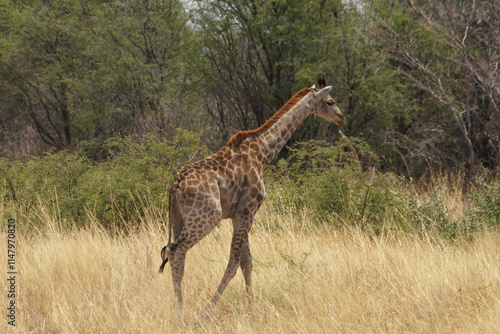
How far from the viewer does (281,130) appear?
15.7ft

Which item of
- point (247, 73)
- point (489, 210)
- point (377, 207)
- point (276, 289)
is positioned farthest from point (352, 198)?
point (247, 73)

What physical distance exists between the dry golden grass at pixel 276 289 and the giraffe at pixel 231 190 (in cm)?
37

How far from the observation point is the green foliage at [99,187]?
25.0 ft

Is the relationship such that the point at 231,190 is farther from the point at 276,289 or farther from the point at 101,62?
the point at 101,62

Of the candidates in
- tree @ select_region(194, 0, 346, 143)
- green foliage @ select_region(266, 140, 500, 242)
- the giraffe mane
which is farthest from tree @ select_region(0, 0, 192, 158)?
the giraffe mane

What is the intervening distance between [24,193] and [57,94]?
15572mm

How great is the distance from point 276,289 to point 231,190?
3.99 feet

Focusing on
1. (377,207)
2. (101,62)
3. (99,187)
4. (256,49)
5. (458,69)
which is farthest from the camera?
(101,62)

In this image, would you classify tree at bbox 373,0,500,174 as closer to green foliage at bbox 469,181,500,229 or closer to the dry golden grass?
green foliage at bbox 469,181,500,229

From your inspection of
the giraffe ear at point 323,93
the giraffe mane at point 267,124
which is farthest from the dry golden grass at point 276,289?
the giraffe ear at point 323,93

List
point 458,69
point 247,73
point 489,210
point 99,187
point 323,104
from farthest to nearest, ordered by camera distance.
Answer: point 247,73 < point 458,69 < point 99,187 < point 489,210 < point 323,104

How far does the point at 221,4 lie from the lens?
722 inches

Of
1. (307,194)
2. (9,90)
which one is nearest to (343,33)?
(307,194)

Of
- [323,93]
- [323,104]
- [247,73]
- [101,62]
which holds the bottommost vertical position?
[323,104]
